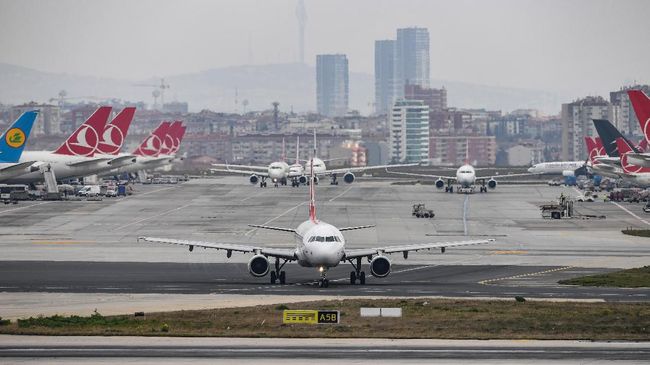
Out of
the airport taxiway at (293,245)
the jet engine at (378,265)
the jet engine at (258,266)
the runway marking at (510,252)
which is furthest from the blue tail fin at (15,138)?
the jet engine at (378,265)

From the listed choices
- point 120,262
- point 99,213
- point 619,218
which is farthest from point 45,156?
point 120,262

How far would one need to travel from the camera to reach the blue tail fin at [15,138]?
553 feet

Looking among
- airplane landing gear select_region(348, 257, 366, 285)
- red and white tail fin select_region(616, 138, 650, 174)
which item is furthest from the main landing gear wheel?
red and white tail fin select_region(616, 138, 650, 174)

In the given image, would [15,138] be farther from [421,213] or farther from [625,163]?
[625,163]

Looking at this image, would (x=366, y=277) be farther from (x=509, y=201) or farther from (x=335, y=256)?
(x=509, y=201)

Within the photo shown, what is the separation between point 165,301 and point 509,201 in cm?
11918

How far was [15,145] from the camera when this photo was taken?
560 feet

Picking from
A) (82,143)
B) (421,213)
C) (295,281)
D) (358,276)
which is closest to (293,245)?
(295,281)

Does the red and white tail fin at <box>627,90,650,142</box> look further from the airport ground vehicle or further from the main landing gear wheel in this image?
the main landing gear wheel

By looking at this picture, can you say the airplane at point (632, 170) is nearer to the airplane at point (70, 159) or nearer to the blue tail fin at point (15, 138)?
the airplane at point (70, 159)

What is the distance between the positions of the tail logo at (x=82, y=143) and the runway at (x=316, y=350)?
137205 millimetres

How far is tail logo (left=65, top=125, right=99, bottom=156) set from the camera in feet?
645

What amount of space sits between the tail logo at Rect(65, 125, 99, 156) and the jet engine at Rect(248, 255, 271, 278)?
11907 centimetres

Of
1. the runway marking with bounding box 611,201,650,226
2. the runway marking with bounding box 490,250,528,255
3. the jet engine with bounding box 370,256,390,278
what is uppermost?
the jet engine with bounding box 370,256,390,278
